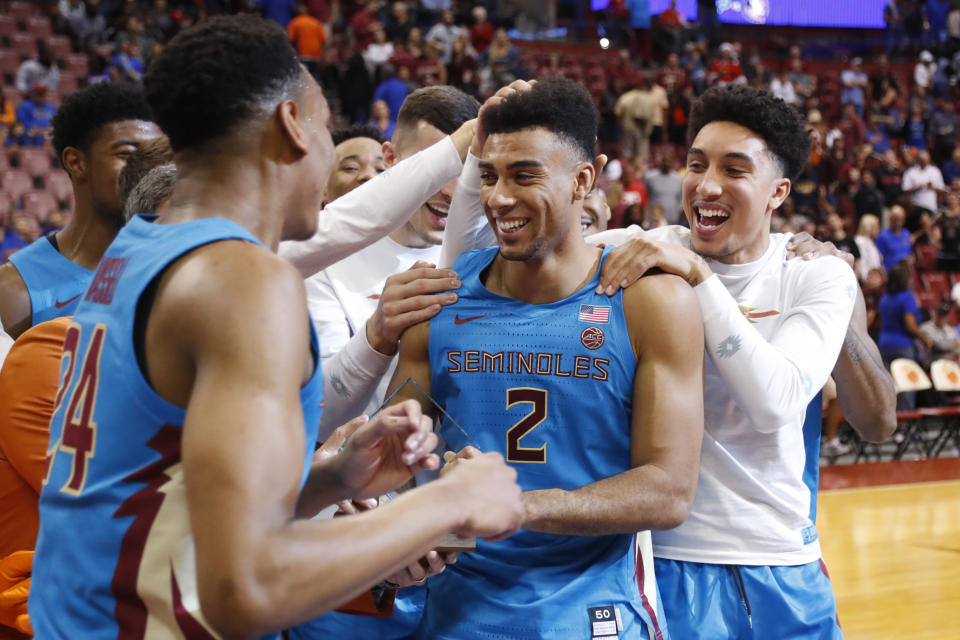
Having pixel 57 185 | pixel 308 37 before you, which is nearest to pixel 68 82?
pixel 57 185

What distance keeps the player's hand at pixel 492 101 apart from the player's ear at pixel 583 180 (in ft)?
0.89

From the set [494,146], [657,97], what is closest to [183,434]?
[494,146]

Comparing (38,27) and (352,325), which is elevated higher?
(38,27)

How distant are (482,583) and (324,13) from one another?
1437 centimetres

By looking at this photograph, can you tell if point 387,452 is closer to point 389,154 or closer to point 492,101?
point 492,101

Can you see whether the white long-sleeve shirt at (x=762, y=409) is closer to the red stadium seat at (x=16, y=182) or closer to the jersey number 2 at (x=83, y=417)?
the jersey number 2 at (x=83, y=417)

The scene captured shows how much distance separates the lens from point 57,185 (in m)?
11.9

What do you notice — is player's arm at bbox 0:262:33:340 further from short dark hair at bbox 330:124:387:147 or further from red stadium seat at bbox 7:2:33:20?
red stadium seat at bbox 7:2:33:20

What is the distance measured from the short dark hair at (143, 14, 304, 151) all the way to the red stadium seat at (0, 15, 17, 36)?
548 inches

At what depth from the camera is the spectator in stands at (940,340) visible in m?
11.6

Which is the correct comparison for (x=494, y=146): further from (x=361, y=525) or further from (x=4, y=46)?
(x=4, y=46)

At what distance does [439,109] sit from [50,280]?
1579 millimetres

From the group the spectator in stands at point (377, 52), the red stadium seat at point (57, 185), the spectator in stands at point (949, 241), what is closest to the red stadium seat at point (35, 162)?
the red stadium seat at point (57, 185)

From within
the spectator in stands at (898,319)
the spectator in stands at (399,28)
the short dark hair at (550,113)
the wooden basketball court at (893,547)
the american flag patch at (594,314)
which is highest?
the spectator in stands at (399,28)
